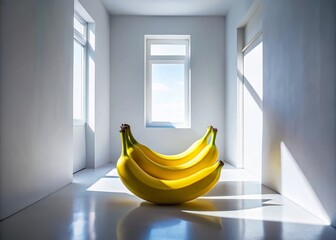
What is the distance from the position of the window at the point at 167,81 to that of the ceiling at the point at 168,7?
48 centimetres

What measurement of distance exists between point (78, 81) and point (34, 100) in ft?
6.07

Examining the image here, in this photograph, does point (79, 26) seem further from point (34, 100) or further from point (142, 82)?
point (34, 100)

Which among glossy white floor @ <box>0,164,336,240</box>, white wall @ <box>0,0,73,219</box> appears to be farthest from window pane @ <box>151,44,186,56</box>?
glossy white floor @ <box>0,164,336,240</box>

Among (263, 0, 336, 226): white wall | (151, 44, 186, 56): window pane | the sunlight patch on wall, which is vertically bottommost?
the sunlight patch on wall

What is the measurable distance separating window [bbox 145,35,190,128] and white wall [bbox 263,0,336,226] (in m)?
2.43

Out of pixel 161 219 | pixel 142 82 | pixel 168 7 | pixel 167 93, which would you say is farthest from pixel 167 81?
pixel 161 219

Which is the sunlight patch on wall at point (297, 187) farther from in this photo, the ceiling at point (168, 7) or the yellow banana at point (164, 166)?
the ceiling at point (168, 7)

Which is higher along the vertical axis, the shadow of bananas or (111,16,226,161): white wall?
(111,16,226,161): white wall

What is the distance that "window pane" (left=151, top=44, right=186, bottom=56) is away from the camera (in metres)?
5.47

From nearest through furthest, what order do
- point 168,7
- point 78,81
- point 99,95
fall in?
point 78,81 → point 99,95 → point 168,7

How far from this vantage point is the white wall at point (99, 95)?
4.29 m

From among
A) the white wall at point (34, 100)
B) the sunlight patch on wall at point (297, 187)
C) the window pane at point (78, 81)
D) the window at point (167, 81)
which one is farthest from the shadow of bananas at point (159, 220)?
the window at point (167, 81)

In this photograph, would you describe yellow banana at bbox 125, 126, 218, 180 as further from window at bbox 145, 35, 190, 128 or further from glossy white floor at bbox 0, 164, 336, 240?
window at bbox 145, 35, 190, 128

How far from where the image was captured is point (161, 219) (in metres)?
1.95
